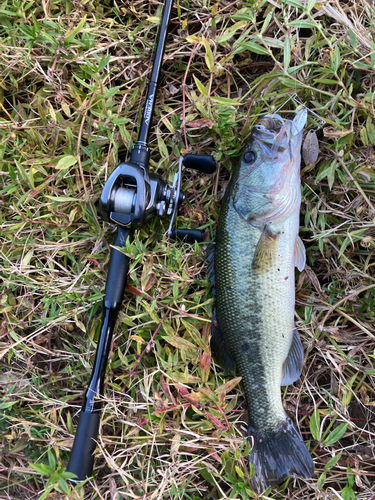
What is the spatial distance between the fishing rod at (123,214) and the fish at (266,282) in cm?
31

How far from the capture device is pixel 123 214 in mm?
2203

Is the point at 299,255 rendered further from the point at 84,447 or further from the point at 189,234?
the point at 84,447

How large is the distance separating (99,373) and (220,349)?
32.3 inches

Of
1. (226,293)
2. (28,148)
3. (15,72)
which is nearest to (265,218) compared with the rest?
(226,293)

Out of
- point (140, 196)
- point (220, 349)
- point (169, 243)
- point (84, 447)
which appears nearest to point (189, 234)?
point (169, 243)

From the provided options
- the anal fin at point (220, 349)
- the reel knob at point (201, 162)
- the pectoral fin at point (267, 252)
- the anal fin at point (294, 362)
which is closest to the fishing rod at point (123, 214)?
the reel knob at point (201, 162)

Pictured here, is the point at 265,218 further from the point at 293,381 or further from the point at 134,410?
the point at 134,410

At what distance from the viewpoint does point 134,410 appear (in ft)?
7.83

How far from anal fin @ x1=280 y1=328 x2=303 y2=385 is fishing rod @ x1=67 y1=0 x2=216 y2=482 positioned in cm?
96

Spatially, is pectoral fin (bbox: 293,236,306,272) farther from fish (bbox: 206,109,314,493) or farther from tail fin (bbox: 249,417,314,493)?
tail fin (bbox: 249,417,314,493)

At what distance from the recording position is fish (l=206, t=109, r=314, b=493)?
2188mm

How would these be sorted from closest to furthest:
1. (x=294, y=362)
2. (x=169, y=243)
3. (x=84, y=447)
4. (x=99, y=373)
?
(x=84, y=447) → (x=99, y=373) → (x=294, y=362) → (x=169, y=243)

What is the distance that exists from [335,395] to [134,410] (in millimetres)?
1400

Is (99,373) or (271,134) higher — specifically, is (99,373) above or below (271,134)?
below
